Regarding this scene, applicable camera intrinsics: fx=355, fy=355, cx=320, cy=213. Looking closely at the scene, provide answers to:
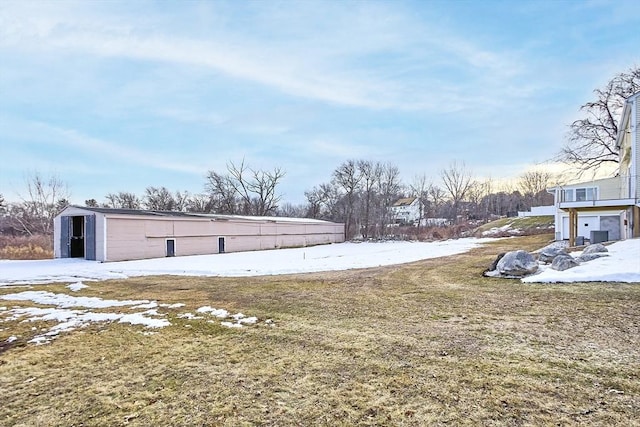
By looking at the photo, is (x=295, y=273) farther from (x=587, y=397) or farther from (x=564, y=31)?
(x=564, y=31)

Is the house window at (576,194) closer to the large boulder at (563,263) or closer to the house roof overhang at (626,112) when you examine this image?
the house roof overhang at (626,112)

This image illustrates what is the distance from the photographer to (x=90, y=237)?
16.3 meters

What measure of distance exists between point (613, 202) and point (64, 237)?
24.1m

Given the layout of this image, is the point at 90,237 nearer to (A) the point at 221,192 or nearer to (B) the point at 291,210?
(A) the point at 221,192

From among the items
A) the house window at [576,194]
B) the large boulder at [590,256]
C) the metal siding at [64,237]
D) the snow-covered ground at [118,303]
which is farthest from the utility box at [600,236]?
the metal siding at [64,237]

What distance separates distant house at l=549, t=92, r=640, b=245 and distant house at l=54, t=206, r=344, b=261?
1781cm

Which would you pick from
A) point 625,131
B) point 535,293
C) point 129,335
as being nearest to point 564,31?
point 625,131

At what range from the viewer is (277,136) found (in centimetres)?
2983

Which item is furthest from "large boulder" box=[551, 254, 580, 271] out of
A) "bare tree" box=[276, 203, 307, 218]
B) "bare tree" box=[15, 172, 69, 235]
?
"bare tree" box=[276, 203, 307, 218]

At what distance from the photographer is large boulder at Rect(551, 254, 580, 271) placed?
841 cm

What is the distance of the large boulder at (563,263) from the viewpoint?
8.41 metres

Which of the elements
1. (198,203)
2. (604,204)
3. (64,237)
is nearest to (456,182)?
(198,203)

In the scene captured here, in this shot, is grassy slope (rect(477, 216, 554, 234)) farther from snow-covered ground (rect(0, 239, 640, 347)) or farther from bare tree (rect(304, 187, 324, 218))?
snow-covered ground (rect(0, 239, 640, 347))

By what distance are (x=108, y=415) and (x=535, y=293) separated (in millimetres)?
6962
